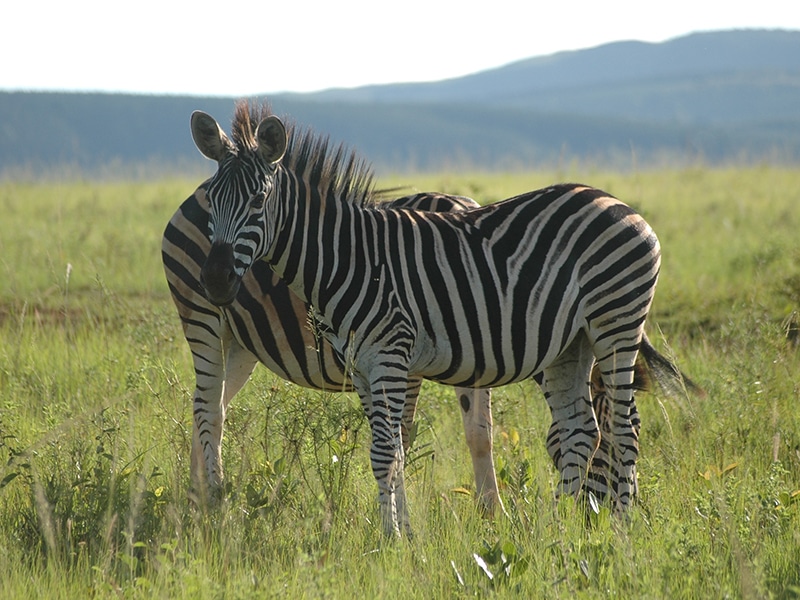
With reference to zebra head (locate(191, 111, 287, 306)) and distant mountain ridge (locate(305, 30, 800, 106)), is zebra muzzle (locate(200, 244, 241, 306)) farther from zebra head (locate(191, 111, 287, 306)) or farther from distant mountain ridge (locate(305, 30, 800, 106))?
distant mountain ridge (locate(305, 30, 800, 106))

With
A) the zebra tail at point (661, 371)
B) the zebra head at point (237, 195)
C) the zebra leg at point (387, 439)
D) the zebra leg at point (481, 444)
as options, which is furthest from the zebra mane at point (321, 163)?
the zebra tail at point (661, 371)

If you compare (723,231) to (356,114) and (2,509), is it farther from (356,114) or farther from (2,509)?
(356,114)

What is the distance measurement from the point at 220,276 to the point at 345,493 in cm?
140

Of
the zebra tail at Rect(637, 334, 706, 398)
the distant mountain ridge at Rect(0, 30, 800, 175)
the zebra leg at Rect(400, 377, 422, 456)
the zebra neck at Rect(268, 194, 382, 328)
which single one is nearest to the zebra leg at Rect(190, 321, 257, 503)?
the zebra neck at Rect(268, 194, 382, 328)

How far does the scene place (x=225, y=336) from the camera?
209 inches

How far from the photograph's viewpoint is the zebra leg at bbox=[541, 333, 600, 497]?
5.13m

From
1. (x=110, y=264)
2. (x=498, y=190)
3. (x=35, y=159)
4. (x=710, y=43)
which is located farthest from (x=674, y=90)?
(x=110, y=264)

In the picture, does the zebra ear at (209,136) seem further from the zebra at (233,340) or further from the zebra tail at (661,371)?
the zebra tail at (661,371)

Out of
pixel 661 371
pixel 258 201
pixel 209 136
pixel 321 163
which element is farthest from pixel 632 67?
pixel 258 201

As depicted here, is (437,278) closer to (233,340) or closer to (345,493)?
(345,493)

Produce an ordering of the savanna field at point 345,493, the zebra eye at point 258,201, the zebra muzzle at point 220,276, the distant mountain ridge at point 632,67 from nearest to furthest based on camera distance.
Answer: the savanna field at point 345,493 < the zebra muzzle at point 220,276 < the zebra eye at point 258,201 < the distant mountain ridge at point 632,67

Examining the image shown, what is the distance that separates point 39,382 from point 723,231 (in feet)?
36.7

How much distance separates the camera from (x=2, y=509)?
4738mm

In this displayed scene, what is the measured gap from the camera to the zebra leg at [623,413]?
4.96 m
